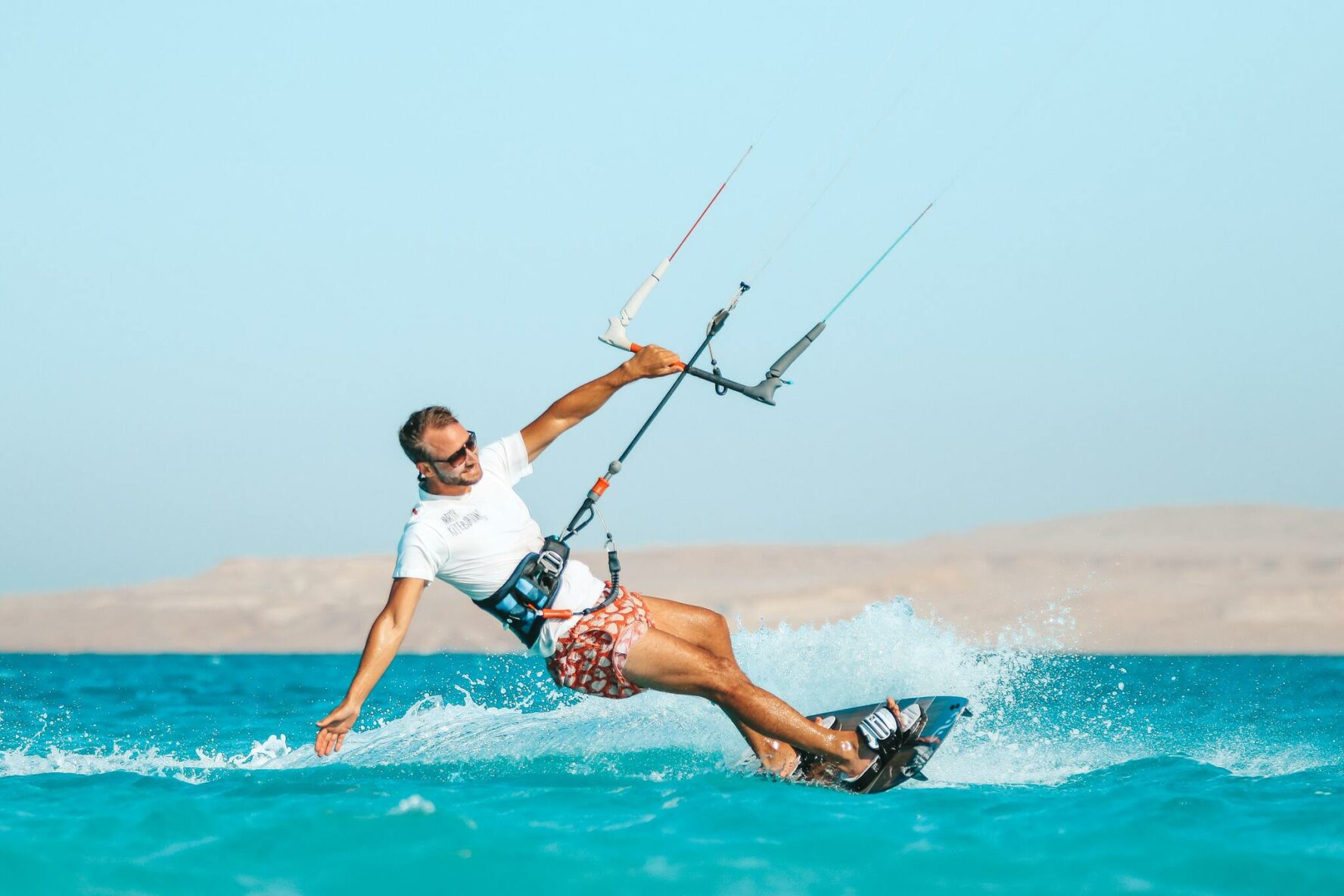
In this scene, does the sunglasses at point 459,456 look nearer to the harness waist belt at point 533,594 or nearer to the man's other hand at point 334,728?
the harness waist belt at point 533,594

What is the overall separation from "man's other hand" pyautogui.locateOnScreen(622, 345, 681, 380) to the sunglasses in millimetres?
968

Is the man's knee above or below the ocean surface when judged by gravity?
above

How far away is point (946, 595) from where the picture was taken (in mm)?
57094

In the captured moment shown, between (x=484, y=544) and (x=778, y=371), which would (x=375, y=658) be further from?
(x=778, y=371)

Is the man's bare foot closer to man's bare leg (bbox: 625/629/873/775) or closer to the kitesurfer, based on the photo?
the kitesurfer

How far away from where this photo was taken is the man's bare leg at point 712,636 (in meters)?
7.05

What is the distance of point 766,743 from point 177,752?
4.62 meters

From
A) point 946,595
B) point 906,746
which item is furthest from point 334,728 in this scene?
point 946,595

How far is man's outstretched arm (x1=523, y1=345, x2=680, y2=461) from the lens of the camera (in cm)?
702

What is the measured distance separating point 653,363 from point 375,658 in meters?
2.09

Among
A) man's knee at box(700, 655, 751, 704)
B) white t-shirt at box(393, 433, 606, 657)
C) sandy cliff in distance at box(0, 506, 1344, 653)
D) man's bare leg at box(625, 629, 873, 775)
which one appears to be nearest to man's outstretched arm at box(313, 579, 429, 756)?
A: white t-shirt at box(393, 433, 606, 657)

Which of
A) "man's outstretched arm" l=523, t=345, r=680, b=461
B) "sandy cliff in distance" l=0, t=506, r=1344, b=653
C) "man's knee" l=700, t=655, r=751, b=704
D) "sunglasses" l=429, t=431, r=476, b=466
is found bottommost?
"man's knee" l=700, t=655, r=751, b=704

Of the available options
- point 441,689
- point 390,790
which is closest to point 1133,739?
point 390,790

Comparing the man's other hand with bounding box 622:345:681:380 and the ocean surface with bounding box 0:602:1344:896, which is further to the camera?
the man's other hand with bounding box 622:345:681:380
